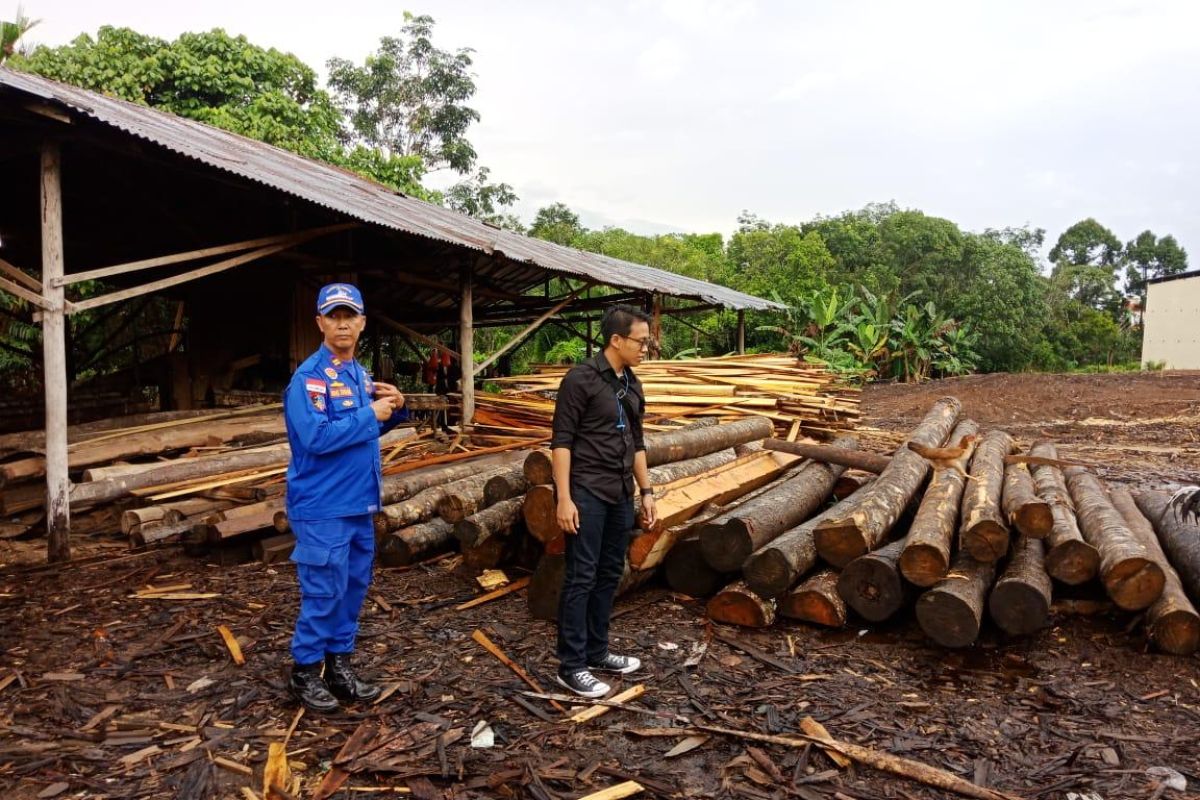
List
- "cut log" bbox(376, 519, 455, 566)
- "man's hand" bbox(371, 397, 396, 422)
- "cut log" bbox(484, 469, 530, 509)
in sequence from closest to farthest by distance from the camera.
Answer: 1. "man's hand" bbox(371, 397, 396, 422)
2. "cut log" bbox(484, 469, 530, 509)
3. "cut log" bbox(376, 519, 455, 566)

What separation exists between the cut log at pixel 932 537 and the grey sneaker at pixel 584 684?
1.89m

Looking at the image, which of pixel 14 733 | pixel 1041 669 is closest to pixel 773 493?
pixel 1041 669

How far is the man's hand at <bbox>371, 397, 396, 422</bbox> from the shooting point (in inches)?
128

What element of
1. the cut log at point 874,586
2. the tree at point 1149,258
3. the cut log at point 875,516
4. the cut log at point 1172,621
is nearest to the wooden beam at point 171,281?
the cut log at point 875,516

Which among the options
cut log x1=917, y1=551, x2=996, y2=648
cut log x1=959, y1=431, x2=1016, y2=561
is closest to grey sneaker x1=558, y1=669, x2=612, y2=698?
cut log x1=917, y1=551, x2=996, y2=648

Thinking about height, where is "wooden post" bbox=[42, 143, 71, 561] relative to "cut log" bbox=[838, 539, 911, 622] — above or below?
above

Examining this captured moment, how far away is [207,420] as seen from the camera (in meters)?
7.96

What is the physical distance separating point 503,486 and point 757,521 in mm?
1820

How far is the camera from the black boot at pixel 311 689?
3279mm

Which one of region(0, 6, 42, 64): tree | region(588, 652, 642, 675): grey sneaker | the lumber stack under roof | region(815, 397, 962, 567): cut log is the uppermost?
region(0, 6, 42, 64): tree

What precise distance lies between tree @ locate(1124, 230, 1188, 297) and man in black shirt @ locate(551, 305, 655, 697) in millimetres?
60673

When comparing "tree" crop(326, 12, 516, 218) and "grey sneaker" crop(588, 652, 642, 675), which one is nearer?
"grey sneaker" crop(588, 652, 642, 675)

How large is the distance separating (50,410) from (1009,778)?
6417 millimetres

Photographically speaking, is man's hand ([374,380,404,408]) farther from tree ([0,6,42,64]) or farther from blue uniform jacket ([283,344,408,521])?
tree ([0,6,42,64])
